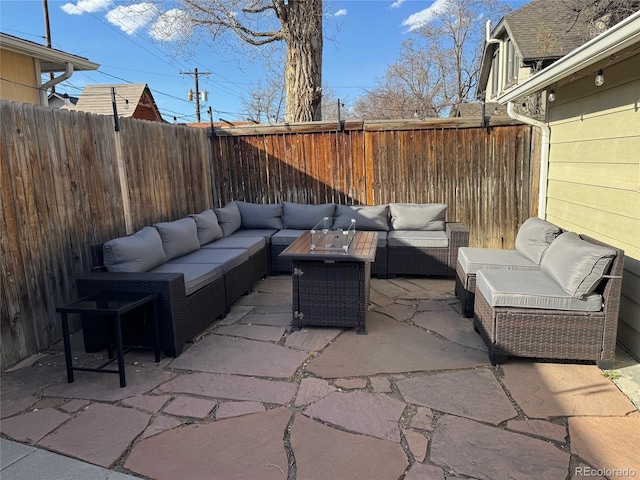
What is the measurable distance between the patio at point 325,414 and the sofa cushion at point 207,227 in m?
1.58

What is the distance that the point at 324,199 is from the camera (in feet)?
20.4

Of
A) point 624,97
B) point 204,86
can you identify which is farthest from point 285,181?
point 204,86

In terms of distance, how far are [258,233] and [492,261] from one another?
2881 mm

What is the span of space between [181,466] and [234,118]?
47.8ft

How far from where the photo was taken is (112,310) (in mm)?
2617

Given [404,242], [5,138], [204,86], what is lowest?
[404,242]

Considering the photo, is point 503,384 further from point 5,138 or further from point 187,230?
point 5,138

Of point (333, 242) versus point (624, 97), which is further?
point (333, 242)

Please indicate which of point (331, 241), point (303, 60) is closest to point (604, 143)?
point (331, 241)

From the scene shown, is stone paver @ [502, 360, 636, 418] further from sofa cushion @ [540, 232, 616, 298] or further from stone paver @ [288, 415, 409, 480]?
stone paver @ [288, 415, 409, 480]

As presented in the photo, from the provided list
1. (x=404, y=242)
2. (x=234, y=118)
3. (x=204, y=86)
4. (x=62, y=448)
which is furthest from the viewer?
(x=204, y=86)

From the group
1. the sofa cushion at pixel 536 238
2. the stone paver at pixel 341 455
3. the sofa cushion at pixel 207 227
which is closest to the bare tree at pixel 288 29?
the sofa cushion at pixel 207 227

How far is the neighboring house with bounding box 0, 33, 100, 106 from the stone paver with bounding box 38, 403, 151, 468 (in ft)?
15.9

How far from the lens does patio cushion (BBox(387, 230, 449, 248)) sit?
4988 millimetres
